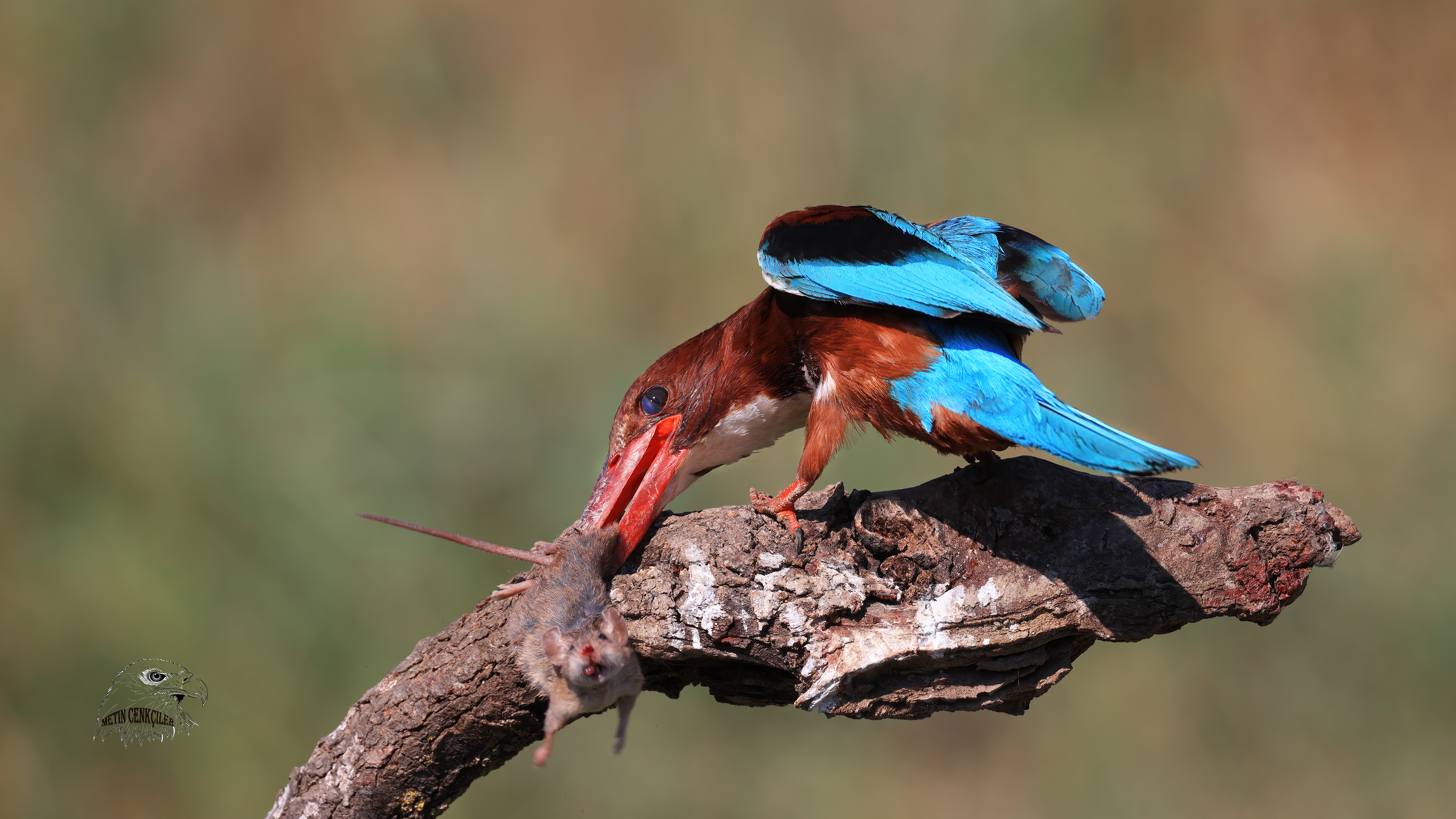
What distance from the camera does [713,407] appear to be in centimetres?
272

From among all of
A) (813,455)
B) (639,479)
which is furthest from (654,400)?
(813,455)

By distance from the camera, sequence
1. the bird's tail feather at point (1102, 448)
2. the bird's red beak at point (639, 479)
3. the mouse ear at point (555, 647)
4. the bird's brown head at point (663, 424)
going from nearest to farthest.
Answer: the bird's tail feather at point (1102, 448)
the mouse ear at point (555, 647)
the bird's red beak at point (639, 479)
the bird's brown head at point (663, 424)

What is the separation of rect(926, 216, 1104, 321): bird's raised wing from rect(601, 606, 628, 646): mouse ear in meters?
1.35

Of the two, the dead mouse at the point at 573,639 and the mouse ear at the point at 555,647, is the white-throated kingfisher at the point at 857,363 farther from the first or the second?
the mouse ear at the point at 555,647

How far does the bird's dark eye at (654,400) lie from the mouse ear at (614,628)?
0.82 meters

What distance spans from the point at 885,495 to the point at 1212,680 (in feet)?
9.81

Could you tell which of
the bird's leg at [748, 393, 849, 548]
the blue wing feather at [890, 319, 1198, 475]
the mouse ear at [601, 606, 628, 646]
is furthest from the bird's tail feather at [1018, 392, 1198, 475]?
the mouse ear at [601, 606, 628, 646]

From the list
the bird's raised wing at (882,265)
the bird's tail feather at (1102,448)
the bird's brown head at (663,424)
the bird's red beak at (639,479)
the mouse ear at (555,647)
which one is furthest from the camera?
the bird's brown head at (663,424)

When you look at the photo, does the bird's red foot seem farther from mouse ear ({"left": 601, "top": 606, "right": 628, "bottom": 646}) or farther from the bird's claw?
mouse ear ({"left": 601, "top": 606, "right": 628, "bottom": 646})

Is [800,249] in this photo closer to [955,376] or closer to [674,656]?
[955,376]

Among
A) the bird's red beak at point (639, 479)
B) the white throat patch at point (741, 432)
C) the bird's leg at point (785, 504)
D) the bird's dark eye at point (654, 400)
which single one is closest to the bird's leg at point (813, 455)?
the bird's leg at point (785, 504)

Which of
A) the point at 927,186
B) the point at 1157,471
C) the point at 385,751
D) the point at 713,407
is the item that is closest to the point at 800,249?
the point at 713,407

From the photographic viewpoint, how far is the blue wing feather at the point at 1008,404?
1.85 m

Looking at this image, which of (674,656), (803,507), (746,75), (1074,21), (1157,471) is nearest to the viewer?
(1157,471)
